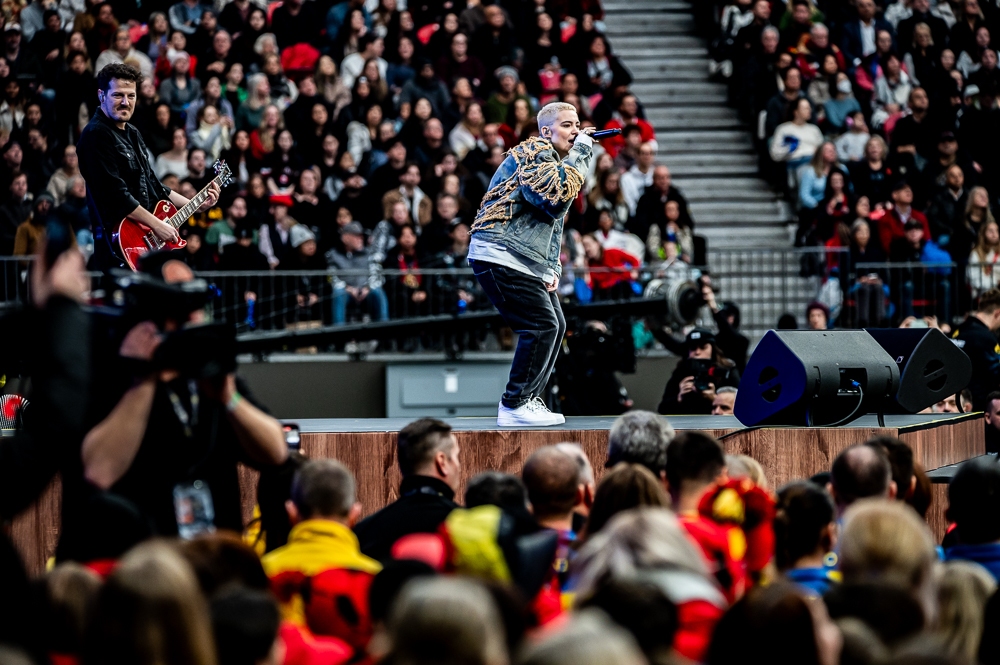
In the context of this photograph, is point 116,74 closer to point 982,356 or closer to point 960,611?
point 960,611

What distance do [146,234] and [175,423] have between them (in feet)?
9.70

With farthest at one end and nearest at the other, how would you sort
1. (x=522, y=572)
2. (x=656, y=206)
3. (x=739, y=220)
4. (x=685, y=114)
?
(x=685, y=114) < (x=739, y=220) < (x=656, y=206) < (x=522, y=572)

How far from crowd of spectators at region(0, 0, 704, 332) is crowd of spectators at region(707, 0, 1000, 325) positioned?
62.0 inches

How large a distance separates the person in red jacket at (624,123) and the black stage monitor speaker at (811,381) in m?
7.36

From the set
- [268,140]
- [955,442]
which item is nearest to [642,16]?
[268,140]

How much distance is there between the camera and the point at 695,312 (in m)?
10.7

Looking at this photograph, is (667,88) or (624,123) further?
(667,88)

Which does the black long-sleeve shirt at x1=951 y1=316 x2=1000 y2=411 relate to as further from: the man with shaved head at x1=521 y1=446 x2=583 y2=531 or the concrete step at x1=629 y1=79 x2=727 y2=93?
the concrete step at x1=629 y1=79 x2=727 y2=93

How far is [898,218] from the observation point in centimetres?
1431

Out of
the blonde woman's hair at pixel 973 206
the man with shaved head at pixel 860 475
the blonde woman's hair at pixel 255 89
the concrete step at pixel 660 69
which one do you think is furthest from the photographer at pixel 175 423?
the concrete step at pixel 660 69

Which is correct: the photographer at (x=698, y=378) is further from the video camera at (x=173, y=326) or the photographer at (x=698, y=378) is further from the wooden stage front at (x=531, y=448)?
the video camera at (x=173, y=326)

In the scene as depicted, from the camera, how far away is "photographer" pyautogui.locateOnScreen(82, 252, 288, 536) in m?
4.18

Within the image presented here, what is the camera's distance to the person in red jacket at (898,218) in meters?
14.1

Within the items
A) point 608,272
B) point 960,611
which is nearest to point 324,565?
point 960,611
